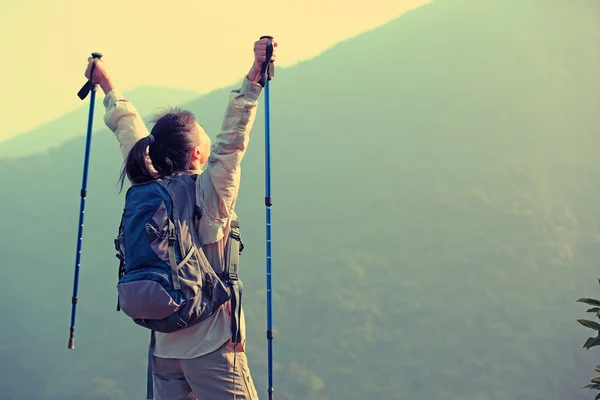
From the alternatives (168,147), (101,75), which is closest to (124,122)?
(101,75)

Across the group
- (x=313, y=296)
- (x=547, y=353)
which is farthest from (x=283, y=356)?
(x=547, y=353)

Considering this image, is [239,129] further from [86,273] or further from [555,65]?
[555,65]

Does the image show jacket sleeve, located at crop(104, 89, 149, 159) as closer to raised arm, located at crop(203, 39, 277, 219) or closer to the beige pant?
raised arm, located at crop(203, 39, 277, 219)

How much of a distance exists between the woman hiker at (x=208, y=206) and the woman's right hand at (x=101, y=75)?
52 centimetres

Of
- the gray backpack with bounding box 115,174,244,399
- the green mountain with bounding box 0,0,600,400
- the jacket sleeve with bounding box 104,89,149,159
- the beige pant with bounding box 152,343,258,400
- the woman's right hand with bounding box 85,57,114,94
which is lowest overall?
the beige pant with bounding box 152,343,258,400

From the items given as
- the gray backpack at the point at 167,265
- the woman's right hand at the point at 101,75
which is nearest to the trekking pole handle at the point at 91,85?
the woman's right hand at the point at 101,75

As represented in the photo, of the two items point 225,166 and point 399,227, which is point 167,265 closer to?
point 225,166

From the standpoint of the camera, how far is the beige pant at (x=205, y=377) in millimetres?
1736

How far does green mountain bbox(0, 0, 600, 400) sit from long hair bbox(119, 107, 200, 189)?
34.5 ft

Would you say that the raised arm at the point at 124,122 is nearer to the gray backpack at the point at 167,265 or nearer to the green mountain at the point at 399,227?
the gray backpack at the point at 167,265

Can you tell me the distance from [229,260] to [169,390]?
1.28 feet

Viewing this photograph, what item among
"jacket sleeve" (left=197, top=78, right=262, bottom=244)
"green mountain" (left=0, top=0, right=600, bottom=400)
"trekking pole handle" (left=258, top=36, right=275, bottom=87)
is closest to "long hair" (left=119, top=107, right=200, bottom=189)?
"jacket sleeve" (left=197, top=78, right=262, bottom=244)

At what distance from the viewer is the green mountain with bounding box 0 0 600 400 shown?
43.5ft

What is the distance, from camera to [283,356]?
14.1 meters
